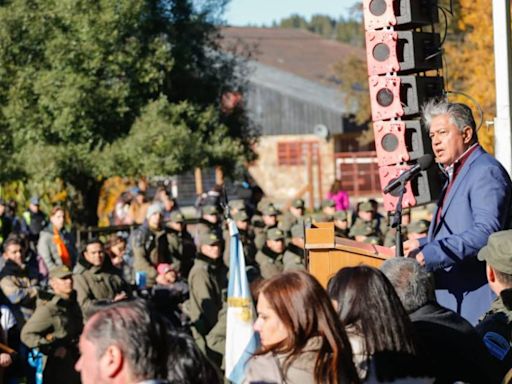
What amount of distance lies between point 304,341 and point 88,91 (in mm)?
14986

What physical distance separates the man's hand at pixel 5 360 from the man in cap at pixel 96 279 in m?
1.52

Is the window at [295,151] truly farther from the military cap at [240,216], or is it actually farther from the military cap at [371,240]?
the military cap at [371,240]

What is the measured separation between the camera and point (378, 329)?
175 inches

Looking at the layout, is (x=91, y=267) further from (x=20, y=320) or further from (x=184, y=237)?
(x=184, y=237)

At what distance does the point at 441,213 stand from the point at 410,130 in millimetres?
1692

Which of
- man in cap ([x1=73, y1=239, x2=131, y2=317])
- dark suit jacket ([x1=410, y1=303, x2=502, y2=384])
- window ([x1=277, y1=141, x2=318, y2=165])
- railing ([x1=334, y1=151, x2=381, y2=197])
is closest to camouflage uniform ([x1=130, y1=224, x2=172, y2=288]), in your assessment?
man in cap ([x1=73, y1=239, x2=131, y2=317])

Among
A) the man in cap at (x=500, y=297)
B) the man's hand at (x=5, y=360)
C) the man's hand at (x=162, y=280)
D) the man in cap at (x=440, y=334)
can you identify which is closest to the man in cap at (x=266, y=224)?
the man's hand at (x=162, y=280)

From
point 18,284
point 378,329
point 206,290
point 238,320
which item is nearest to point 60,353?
point 18,284

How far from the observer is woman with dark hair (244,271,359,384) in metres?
4.18

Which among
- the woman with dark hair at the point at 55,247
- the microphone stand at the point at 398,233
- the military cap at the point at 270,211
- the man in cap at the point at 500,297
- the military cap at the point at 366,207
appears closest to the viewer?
the man in cap at the point at 500,297

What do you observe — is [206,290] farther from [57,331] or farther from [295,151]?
[295,151]

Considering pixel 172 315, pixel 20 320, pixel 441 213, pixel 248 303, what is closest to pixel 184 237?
pixel 172 315

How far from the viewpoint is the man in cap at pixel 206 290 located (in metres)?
10.9

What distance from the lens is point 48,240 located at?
14.2 meters
